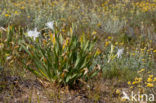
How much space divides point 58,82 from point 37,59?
16.4 inches

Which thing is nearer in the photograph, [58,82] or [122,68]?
[58,82]

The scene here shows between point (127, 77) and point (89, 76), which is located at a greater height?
point (89, 76)

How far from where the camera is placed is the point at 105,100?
9.12ft

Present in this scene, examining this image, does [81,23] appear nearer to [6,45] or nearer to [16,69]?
[6,45]

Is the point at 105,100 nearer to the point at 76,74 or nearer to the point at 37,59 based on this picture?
the point at 76,74

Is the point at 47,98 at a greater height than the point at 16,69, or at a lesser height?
lesser

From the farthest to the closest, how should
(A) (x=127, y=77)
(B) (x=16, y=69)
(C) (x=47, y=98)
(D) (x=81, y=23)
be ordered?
(D) (x=81, y=23), (A) (x=127, y=77), (B) (x=16, y=69), (C) (x=47, y=98)

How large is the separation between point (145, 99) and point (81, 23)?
393cm

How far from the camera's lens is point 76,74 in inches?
108

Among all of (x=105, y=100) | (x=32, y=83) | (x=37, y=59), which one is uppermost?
(x=37, y=59)

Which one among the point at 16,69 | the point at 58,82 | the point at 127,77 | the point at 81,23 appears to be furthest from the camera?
the point at 81,23

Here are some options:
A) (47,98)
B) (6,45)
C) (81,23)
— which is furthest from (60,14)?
(47,98)

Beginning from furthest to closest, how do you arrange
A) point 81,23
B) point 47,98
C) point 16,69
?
point 81,23
point 16,69
point 47,98

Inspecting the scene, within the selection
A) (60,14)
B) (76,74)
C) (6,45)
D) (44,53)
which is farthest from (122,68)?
(60,14)
